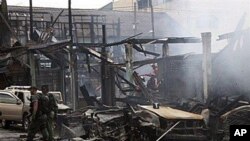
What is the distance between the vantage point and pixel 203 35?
42.0ft

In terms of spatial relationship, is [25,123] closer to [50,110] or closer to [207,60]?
[50,110]

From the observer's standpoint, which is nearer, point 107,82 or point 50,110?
point 50,110

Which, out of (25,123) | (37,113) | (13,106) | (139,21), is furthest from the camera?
(139,21)

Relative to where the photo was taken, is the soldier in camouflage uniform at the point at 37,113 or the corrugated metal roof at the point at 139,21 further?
the corrugated metal roof at the point at 139,21

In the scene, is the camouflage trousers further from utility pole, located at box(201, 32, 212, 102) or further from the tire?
utility pole, located at box(201, 32, 212, 102)

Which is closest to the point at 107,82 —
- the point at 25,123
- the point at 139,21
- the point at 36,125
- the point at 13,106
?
the point at 25,123

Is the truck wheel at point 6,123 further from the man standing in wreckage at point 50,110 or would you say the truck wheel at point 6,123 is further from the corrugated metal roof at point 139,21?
the corrugated metal roof at point 139,21

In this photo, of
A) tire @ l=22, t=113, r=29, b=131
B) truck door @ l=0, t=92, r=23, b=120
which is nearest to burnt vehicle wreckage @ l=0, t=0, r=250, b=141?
tire @ l=22, t=113, r=29, b=131

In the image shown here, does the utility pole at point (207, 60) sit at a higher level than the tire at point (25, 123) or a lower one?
higher

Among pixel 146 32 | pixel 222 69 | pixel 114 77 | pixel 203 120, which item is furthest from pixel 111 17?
pixel 203 120

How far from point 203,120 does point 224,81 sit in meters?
3.44

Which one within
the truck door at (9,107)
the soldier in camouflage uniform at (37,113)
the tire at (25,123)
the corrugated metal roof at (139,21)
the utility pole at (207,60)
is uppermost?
the corrugated metal roof at (139,21)

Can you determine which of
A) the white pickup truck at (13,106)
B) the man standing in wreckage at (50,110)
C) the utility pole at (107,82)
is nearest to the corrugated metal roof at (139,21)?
the utility pole at (107,82)

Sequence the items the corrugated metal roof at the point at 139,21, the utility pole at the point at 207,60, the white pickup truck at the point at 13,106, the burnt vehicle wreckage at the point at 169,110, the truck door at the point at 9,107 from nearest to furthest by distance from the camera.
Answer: the burnt vehicle wreckage at the point at 169,110 → the utility pole at the point at 207,60 → the white pickup truck at the point at 13,106 → the truck door at the point at 9,107 → the corrugated metal roof at the point at 139,21
